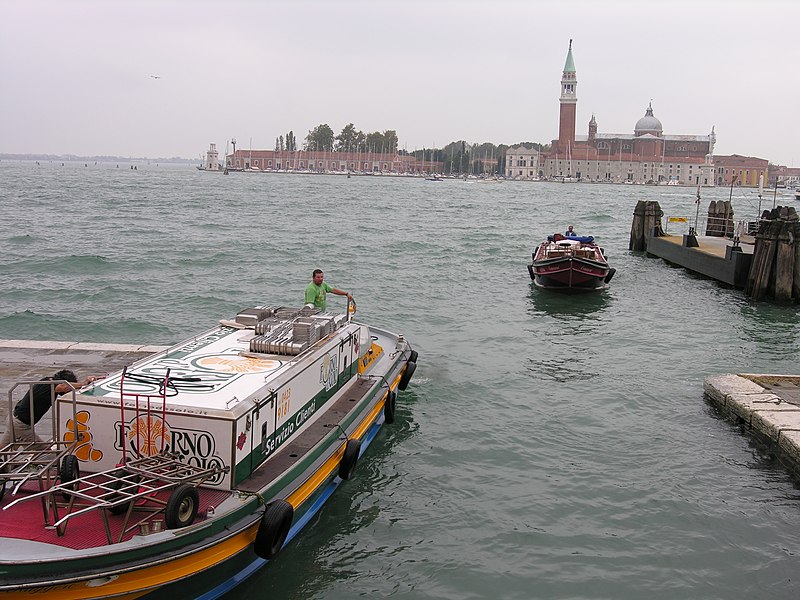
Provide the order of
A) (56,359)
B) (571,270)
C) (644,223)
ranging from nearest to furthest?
(56,359) → (571,270) → (644,223)

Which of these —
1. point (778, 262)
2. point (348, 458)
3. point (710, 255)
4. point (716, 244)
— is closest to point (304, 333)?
point (348, 458)

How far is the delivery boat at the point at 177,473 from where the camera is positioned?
6.45 meters

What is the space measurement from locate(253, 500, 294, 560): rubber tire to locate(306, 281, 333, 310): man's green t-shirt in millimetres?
5211

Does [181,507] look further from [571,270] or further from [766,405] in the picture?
[571,270]

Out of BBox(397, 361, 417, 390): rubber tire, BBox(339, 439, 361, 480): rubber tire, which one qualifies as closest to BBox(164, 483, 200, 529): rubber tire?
BBox(339, 439, 361, 480): rubber tire

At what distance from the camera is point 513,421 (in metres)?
13.7

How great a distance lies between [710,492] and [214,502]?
691cm

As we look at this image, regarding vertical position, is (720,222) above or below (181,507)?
above

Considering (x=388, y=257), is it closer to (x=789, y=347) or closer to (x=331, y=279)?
(x=331, y=279)

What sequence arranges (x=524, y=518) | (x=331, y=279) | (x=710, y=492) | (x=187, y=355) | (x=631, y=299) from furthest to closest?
(x=331, y=279) → (x=631, y=299) → (x=710, y=492) → (x=524, y=518) → (x=187, y=355)

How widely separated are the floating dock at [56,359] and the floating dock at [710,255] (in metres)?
22.2

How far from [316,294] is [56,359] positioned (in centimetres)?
443

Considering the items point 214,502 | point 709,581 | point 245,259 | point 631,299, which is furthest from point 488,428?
point 245,259

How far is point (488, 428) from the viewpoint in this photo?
13.3 meters
